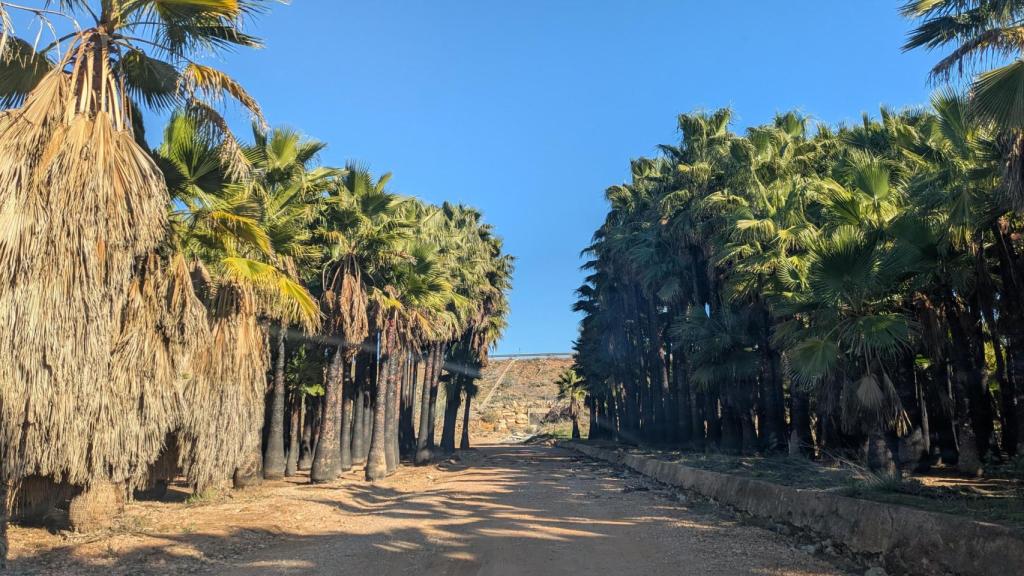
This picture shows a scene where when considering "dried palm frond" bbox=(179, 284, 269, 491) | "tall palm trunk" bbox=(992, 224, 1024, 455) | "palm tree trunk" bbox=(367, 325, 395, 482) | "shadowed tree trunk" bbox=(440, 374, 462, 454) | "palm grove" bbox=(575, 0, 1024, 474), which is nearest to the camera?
"dried palm frond" bbox=(179, 284, 269, 491)

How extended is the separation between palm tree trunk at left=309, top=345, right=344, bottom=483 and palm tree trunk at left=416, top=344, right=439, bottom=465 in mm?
12461

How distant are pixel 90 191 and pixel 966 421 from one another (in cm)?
1857

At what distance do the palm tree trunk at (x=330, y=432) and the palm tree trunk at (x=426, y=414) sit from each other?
491 inches

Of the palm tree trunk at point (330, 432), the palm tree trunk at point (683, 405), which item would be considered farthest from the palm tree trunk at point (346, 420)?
the palm tree trunk at point (683, 405)

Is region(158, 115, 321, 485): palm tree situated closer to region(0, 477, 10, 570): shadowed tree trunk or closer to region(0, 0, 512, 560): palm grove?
region(0, 0, 512, 560): palm grove

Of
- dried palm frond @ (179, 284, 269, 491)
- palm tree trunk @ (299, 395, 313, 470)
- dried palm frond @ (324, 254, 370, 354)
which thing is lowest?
palm tree trunk @ (299, 395, 313, 470)

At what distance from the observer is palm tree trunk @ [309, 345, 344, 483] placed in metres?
19.7

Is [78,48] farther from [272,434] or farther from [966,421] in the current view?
[966,421]

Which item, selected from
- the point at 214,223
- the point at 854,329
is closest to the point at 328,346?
the point at 214,223

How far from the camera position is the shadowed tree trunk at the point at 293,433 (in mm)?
23375

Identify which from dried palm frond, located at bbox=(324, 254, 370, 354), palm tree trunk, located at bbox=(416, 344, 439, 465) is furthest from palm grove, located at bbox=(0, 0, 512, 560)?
palm tree trunk, located at bbox=(416, 344, 439, 465)

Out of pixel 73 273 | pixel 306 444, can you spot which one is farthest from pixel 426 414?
pixel 73 273

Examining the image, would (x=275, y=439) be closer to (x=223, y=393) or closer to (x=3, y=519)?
(x=223, y=393)

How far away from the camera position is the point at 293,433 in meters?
24.5
